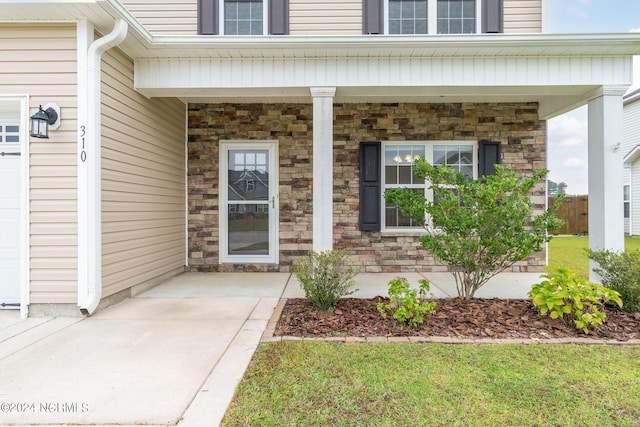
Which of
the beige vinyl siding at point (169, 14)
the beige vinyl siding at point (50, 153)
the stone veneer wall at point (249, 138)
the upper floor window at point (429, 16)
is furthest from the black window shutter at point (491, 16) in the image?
the beige vinyl siding at point (50, 153)

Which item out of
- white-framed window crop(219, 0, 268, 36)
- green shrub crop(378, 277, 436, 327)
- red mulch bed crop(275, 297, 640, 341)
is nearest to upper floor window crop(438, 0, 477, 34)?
white-framed window crop(219, 0, 268, 36)

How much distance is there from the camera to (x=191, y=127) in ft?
19.7

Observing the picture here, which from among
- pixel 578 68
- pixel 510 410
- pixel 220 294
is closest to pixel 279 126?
pixel 220 294

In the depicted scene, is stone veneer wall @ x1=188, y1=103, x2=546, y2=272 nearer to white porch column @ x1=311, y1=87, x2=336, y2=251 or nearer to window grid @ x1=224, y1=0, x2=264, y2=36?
window grid @ x1=224, y1=0, x2=264, y2=36

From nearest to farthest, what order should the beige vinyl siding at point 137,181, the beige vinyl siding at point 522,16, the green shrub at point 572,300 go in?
the green shrub at point 572,300 < the beige vinyl siding at point 137,181 < the beige vinyl siding at point 522,16

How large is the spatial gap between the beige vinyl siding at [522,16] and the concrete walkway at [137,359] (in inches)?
171

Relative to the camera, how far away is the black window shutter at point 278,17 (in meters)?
5.63

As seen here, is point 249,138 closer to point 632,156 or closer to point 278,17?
point 278,17

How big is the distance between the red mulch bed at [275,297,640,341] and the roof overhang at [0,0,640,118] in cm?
273

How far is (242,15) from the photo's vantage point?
573 cm

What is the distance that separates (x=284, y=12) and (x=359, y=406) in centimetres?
583

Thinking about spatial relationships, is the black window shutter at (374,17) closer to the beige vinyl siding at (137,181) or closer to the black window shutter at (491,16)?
the black window shutter at (491,16)

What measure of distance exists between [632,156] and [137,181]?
15.4 metres

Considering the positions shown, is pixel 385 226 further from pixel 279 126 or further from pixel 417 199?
pixel 279 126
